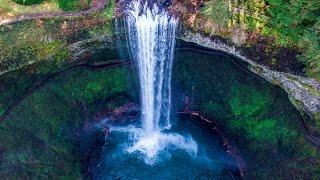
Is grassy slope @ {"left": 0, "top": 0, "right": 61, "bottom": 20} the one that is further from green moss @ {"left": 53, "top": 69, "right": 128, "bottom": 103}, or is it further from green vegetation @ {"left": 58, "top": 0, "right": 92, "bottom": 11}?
green moss @ {"left": 53, "top": 69, "right": 128, "bottom": 103}

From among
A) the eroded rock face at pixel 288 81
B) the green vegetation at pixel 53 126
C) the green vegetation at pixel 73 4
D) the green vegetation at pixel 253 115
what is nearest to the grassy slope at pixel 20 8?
the green vegetation at pixel 73 4

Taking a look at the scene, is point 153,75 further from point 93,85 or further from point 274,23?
point 274,23

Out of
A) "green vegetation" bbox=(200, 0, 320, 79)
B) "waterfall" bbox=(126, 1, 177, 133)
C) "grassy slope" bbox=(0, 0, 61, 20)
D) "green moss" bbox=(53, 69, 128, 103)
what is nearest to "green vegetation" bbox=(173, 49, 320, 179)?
"waterfall" bbox=(126, 1, 177, 133)

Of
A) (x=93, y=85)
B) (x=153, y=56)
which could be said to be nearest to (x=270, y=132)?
(x=153, y=56)

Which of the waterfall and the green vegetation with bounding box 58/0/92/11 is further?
the waterfall

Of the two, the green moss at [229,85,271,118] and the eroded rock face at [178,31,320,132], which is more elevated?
the eroded rock face at [178,31,320,132]

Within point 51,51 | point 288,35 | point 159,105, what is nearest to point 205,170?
point 159,105

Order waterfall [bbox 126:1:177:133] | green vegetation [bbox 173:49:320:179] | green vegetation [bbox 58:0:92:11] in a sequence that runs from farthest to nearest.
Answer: green vegetation [bbox 173:49:320:179] < waterfall [bbox 126:1:177:133] < green vegetation [bbox 58:0:92:11]
